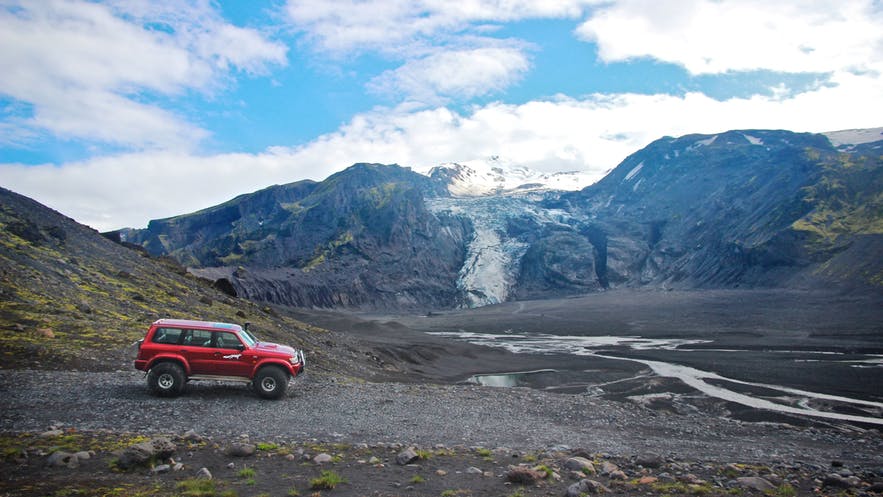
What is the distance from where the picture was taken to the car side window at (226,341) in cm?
1856

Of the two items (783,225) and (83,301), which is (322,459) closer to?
(83,301)

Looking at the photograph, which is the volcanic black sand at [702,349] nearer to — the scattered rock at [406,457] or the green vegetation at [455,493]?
the scattered rock at [406,457]

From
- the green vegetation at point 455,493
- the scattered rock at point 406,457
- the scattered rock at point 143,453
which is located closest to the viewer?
the green vegetation at point 455,493

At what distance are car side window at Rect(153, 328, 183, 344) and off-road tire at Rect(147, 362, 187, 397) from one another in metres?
0.79

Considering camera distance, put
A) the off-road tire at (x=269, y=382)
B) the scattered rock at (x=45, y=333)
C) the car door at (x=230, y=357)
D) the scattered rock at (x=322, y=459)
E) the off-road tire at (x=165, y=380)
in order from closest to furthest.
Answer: the scattered rock at (x=322, y=459)
the off-road tire at (x=165, y=380)
the car door at (x=230, y=357)
the off-road tire at (x=269, y=382)
the scattered rock at (x=45, y=333)

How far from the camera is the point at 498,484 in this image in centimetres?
1155

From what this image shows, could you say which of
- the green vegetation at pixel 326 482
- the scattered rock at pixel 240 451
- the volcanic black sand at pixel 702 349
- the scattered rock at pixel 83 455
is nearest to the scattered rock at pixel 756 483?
the green vegetation at pixel 326 482

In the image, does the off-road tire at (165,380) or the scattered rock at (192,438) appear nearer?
the scattered rock at (192,438)

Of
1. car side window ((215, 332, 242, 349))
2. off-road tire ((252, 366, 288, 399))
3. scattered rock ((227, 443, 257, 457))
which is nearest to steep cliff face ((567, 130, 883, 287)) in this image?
off-road tire ((252, 366, 288, 399))

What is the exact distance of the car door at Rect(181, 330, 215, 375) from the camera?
18219 mm

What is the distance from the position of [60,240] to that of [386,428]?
1321 inches

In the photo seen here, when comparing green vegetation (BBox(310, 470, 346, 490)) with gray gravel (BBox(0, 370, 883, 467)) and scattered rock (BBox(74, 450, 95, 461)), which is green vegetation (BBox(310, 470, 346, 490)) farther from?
scattered rock (BBox(74, 450, 95, 461))

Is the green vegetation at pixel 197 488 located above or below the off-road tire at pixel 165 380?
below

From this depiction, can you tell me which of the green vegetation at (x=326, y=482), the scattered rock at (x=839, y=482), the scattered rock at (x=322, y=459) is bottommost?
the scattered rock at (x=839, y=482)
